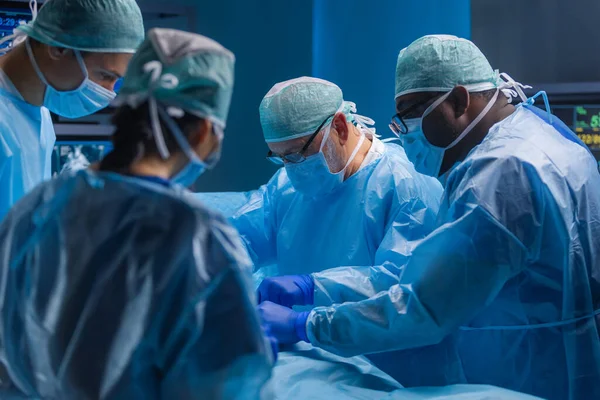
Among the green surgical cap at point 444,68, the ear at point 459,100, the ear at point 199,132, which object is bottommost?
the ear at point 459,100

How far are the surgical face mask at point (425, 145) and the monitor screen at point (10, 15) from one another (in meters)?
1.86

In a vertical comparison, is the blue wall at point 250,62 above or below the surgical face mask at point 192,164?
below

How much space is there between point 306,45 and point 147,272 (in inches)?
91.6

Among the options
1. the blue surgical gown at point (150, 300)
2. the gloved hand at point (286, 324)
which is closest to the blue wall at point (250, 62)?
the gloved hand at point (286, 324)

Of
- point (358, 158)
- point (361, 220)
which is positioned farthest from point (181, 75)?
point (358, 158)

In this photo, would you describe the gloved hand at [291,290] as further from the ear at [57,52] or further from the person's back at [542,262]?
the ear at [57,52]

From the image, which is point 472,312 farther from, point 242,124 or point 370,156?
point 242,124

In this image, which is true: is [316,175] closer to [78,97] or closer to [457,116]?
[457,116]

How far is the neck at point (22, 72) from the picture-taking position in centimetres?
178

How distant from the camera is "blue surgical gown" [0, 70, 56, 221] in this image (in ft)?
5.64

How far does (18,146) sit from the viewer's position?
176cm

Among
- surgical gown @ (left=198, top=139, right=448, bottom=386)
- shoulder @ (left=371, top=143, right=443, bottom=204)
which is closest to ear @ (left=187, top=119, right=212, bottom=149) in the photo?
surgical gown @ (left=198, top=139, right=448, bottom=386)

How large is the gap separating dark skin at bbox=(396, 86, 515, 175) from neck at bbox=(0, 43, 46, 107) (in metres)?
0.99

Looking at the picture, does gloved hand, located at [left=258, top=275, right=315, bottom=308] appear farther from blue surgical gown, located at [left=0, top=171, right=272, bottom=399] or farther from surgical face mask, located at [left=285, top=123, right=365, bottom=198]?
blue surgical gown, located at [left=0, top=171, right=272, bottom=399]
